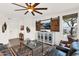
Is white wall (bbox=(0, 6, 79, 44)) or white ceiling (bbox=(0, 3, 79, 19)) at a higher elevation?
white ceiling (bbox=(0, 3, 79, 19))

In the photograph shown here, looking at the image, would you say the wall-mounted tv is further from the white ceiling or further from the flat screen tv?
the white ceiling

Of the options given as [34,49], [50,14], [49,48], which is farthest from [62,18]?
[34,49]

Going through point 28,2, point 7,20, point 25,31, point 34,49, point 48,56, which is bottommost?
point 48,56

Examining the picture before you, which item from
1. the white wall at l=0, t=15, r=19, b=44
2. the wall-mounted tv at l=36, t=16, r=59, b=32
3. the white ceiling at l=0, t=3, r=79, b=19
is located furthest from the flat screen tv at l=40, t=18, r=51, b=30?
the white wall at l=0, t=15, r=19, b=44

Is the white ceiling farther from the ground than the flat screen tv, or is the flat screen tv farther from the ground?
the white ceiling

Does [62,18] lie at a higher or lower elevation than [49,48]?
higher

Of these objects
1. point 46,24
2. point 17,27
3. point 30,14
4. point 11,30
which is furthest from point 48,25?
point 11,30

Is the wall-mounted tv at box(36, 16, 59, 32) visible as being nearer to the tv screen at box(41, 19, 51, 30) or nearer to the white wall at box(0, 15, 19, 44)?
the tv screen at box(41, 19, 51, 30)

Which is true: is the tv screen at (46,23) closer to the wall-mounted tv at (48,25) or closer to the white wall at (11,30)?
the wall-mounted tv at (48,25)

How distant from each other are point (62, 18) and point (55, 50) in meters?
0.55

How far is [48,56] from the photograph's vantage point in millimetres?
2113

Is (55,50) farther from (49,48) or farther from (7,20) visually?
(7,20)

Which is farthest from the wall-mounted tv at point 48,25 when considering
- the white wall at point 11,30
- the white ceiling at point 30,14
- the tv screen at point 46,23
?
the white wall at point 11,30

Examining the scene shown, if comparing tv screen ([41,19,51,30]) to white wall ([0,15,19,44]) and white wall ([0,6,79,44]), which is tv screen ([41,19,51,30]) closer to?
white wall ([0,6,79,44])
